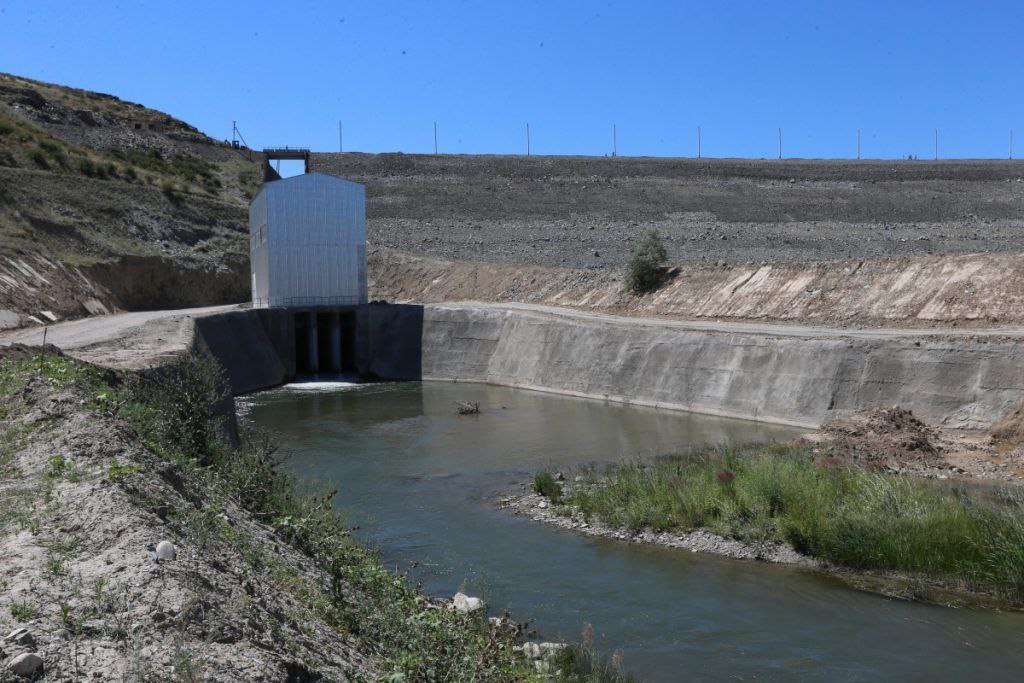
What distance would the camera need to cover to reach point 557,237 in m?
66.7

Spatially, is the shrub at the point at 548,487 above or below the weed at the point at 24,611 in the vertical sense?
below

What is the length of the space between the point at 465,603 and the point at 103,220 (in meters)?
45.0

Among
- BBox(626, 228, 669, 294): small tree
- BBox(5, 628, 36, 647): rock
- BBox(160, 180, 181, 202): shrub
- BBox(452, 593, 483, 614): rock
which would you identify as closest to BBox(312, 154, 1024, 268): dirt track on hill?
BBox(626, 228, 669, 294): small tree

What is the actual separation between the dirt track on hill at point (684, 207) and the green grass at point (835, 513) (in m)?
37.8

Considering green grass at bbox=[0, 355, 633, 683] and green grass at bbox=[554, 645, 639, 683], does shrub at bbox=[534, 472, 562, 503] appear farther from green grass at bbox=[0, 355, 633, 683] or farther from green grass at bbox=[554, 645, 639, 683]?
green grass at bbox=[554, 645, 639, 683]

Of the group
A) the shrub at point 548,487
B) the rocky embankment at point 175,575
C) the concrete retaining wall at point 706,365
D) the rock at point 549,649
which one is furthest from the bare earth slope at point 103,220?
the rock at point 549,649

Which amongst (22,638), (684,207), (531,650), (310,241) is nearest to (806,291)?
(310,241)

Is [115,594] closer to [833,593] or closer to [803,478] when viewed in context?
[833,593]

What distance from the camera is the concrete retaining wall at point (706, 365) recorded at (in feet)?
79.7

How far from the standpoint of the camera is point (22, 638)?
6141mm

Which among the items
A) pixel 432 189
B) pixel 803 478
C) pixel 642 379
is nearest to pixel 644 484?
pixel 803 478

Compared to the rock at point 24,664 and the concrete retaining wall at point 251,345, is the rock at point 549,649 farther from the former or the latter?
the concrete retaining wall at point 251,345

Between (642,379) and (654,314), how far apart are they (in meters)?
7.19

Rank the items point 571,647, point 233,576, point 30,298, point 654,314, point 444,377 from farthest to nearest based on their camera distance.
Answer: point 444,377, point 654,314, point 30,298, point 571,647, point 233,576
